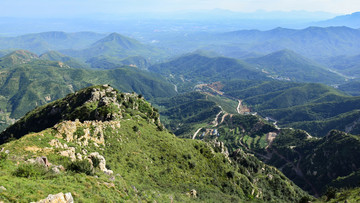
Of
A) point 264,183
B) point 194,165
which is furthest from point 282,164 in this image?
point 194,165

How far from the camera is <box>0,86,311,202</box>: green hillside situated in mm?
30667

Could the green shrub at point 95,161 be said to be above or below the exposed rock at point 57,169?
below

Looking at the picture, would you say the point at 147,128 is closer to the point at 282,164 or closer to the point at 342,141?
the point at 282,164

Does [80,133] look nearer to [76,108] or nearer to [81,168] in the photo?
[81,168]

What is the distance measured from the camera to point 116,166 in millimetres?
54281

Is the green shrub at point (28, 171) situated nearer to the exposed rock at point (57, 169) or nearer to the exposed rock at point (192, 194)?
the exposed rock at point (57, 169)

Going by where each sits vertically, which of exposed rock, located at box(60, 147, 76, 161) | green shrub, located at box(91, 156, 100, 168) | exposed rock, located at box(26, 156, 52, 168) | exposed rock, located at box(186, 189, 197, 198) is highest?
exposed rock, located at box(26, 156, 52, 168)

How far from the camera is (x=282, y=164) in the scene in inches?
7244

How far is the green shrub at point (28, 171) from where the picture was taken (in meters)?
29.2

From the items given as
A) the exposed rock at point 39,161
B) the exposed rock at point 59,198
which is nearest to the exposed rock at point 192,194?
the exposed rock at point 39,161

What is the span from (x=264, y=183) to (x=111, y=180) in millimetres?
90274

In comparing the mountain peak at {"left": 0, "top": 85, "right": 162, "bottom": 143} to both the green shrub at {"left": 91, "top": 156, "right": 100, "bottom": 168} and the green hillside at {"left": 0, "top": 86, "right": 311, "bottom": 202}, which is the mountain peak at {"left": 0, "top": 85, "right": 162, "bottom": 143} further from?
the green shrub at {"left": 91, "top": 156, "right": 100, "bottom": 168}

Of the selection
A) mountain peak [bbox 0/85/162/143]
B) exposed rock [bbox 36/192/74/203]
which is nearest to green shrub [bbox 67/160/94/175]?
exposed rock [bbox 36/192/74/203]

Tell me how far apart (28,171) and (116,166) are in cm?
2628
